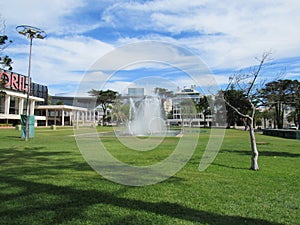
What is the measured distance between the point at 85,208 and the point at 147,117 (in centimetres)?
3266

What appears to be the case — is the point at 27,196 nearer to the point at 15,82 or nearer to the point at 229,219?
the point at 229,219

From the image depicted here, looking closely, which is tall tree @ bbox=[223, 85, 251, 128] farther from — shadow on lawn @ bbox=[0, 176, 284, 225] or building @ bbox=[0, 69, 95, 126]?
building @ bbox=[0, 69, 95, 126]

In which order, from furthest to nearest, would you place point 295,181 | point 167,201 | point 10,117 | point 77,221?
point 10,117, point 295,181, point 167,201, point 77,221

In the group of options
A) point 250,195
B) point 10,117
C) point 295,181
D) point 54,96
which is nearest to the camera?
point 250,195

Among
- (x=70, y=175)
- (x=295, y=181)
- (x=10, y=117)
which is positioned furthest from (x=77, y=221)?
(x=10, y=117)

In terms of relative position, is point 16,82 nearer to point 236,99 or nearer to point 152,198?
point 236,99

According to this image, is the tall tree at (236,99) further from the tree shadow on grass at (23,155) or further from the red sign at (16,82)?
the red sign at (16,82)

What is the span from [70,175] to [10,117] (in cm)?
5355

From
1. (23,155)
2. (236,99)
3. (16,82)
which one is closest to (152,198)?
(23,155)

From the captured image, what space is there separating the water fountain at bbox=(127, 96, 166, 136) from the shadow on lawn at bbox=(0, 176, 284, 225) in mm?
28664

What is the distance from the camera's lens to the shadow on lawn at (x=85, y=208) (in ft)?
14.6

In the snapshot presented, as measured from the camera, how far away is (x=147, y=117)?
123 ft

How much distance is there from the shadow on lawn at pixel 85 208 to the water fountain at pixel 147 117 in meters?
28.7

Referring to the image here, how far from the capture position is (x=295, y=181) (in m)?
7.35
